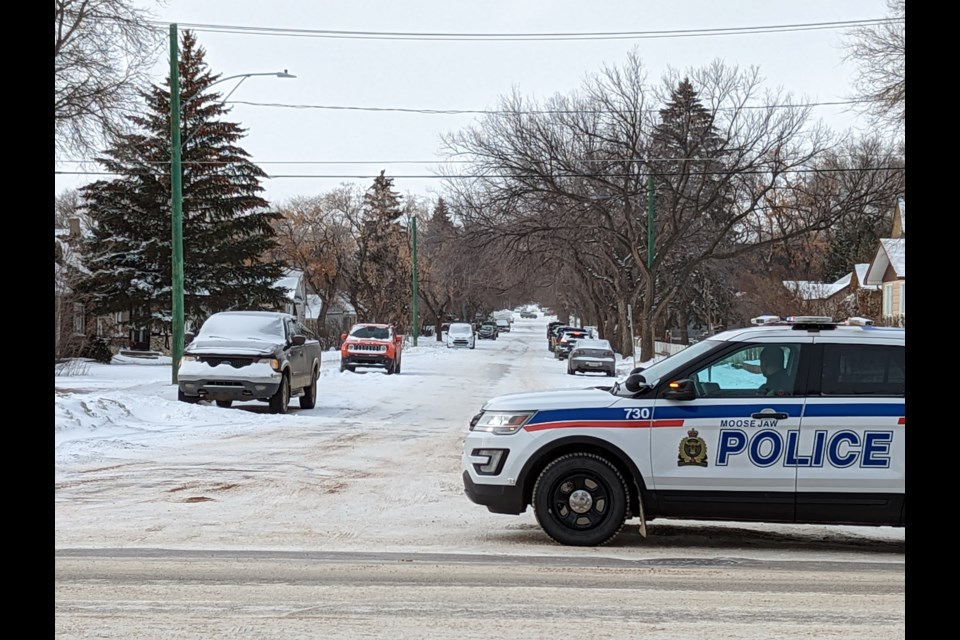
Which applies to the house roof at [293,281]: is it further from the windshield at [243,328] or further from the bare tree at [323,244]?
the windshield at [243,328]

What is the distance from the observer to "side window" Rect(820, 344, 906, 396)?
8.36 m

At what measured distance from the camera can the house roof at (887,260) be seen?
162 feet

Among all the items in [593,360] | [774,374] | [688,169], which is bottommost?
[593,360]

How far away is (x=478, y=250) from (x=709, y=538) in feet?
122

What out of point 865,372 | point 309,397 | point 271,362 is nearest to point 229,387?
point 271,362

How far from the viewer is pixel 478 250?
4591 cm

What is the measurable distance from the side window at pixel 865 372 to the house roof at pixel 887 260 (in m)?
42.5

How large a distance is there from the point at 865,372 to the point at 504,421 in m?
2.80

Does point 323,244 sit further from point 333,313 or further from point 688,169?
point 688,169

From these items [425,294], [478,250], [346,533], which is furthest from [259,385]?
[425,294]

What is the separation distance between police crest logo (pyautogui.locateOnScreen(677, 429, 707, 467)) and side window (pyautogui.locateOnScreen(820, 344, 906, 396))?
1018 millimetres

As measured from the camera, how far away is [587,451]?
858 centimetres

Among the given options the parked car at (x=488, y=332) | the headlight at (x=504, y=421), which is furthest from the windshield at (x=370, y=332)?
the parked car at (x=488, y=332)
